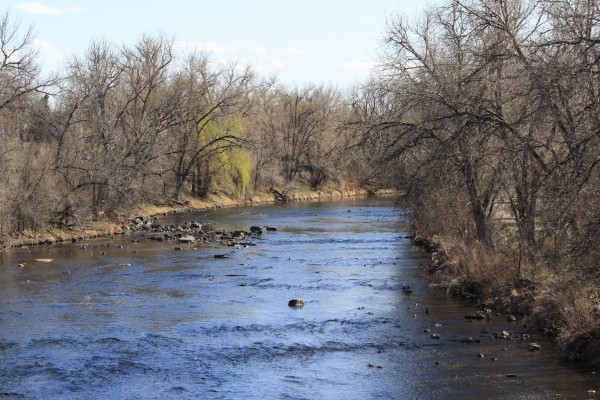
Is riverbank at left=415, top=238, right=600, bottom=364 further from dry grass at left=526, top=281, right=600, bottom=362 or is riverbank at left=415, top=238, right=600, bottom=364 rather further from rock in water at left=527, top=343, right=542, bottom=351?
rock in water at left=527, top=343, right=542, bottom=351

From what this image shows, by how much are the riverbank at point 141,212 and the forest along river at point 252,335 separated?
458 centimetres

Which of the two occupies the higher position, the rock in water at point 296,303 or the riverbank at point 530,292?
the riverbank at point 530,292

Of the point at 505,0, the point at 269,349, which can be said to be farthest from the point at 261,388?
the point at 505,0

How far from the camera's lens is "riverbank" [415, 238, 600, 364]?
1538cm

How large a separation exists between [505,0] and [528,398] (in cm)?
1141

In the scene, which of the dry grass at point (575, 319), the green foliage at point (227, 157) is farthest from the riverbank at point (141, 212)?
the dry grass at point (575, 319)

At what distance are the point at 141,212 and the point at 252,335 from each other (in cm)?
3538

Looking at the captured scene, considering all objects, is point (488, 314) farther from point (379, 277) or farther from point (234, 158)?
point (234, 158)

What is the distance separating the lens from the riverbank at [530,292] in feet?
50.5

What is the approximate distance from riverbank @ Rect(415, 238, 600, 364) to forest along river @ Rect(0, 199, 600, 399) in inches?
21.2

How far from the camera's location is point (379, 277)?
26.4 meters

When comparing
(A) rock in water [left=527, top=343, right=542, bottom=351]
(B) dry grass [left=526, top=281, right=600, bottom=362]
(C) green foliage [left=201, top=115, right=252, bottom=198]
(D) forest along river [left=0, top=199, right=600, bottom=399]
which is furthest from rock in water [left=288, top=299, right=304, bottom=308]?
(C) green foliage [left=201, top=115, right=252, bottom=198]

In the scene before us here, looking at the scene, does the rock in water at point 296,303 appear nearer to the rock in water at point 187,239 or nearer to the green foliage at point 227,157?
the rock in water at point 187,239

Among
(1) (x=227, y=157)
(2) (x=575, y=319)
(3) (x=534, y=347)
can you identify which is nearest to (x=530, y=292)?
(3) (x=534, y=347)
